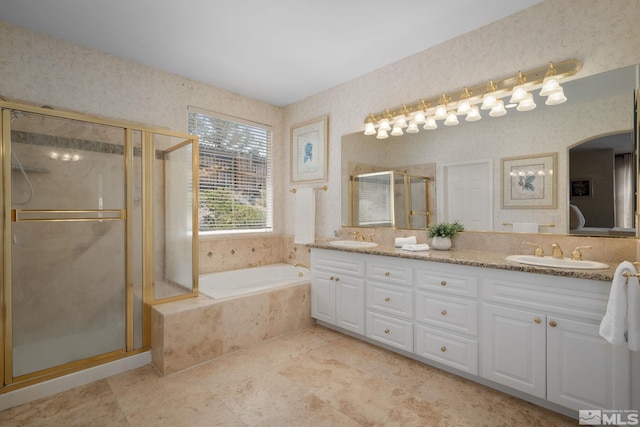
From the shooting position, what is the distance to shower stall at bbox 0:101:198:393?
1930mm

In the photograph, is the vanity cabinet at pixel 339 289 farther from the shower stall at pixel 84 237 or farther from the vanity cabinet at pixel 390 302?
the shower stall at pixel 84 237

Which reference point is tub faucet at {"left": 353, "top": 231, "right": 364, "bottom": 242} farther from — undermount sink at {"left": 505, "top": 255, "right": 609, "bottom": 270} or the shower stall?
the shower stall

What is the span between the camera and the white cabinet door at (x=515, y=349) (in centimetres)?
172

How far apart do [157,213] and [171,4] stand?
1508 millimetres

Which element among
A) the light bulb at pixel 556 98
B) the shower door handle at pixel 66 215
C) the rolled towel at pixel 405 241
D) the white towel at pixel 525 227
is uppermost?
the light bulb at pixel 556 98

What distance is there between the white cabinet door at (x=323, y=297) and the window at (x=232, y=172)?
1.25 m

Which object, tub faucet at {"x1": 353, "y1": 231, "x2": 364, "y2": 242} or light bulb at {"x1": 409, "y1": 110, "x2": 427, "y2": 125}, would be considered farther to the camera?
tub faucet at {"x1": 353, "y1": 231, "x2": 364, "y2": 242}

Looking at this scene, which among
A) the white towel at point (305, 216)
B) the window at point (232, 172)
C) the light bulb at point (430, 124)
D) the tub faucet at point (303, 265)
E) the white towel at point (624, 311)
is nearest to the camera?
the white towel at point (624, 311)

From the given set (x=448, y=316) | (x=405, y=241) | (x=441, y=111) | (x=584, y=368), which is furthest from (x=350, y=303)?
(x=441, y=111)

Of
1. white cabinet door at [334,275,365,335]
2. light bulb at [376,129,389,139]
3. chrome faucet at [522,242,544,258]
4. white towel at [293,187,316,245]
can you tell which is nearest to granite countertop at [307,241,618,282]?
chrome faucet at [522,242,544,258]

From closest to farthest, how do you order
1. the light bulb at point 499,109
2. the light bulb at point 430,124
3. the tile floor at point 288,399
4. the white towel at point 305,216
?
1. the tile floor at point 288,399
2. the light bulb at point 499,109
3. the light bulb at point 430,124
4. the white towel at point 305,216

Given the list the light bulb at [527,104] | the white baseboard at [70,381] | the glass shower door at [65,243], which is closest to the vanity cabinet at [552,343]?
the light bulb at [527,104]

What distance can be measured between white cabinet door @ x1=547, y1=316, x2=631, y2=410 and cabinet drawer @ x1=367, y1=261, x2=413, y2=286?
2.88 feet

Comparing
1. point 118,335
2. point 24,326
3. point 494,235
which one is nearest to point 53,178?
point 24,326
